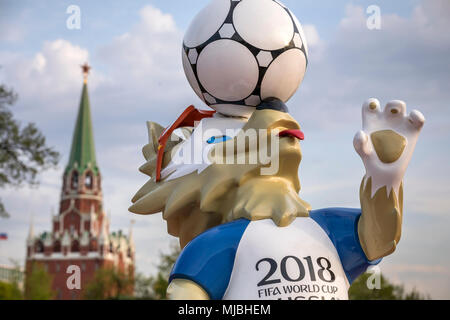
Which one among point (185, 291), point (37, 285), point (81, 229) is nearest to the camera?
point (185, 291)

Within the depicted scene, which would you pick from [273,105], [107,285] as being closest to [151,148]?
[273,105]

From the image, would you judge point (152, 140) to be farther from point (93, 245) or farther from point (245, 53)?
point (93, 245)

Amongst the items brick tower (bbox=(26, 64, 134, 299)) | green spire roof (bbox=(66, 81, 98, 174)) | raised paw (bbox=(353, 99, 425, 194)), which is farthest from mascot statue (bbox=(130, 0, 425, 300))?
green spire roof (bbox=(66, 81, 98, 174))

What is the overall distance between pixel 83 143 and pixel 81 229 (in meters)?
7.25

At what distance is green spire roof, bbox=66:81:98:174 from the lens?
49625 mm

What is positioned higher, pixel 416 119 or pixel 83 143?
pixel 83 143

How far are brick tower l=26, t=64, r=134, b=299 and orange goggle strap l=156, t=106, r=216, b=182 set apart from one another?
44027 millimetres

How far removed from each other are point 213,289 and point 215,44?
1414 mm

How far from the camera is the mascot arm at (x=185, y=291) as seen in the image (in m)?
2.91

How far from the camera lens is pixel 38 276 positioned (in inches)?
1303

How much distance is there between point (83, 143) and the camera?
4981 centimetres

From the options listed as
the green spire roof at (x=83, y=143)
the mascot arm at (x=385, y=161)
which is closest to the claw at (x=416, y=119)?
the mascot arm at (x=385, y=161)

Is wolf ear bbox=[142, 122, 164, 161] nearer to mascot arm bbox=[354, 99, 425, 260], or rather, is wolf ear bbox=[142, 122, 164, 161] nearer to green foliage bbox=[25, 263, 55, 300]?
mascot arm bbox=[354, 99, 425, 260]

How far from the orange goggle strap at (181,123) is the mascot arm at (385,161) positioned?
4.08 feet
